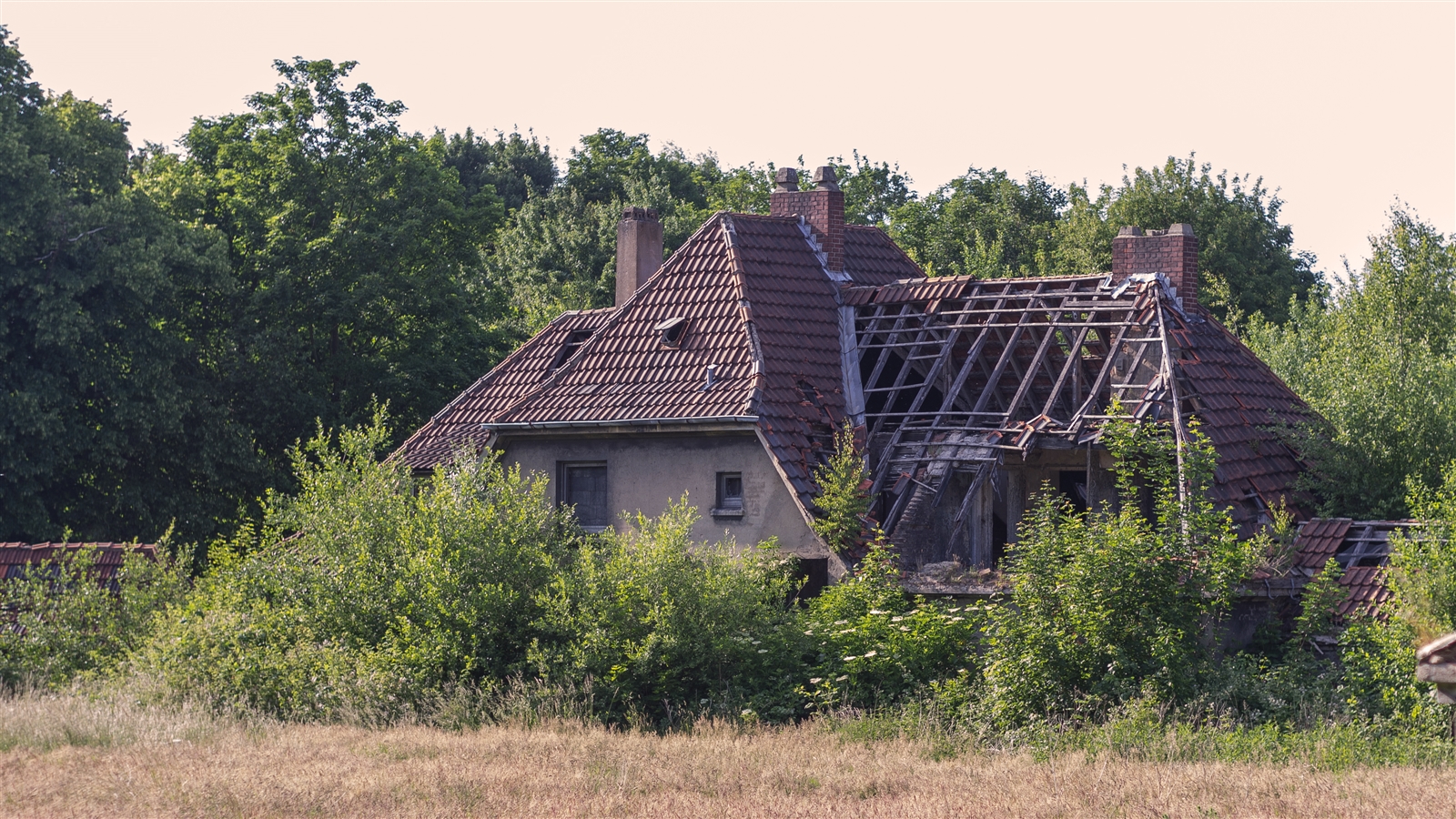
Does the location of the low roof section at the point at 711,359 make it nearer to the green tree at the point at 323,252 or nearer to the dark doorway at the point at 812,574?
the dark doorway at the point at 812,574

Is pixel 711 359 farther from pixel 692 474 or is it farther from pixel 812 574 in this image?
pixel 812 574

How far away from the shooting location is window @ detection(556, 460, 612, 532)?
25.0m

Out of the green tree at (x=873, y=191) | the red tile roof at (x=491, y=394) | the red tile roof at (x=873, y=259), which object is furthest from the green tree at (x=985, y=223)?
the red tile roof at (x=491, y=394)

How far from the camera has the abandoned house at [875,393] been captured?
23203 millimetres

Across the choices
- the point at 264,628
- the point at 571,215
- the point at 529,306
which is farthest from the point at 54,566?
the point at 571,215

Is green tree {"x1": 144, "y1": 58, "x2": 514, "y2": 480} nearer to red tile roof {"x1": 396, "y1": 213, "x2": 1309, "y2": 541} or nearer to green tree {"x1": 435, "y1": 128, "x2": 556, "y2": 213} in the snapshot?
red tile roof {"x1": 396, "y1": 213, "x2": 1309, "y2": 541}

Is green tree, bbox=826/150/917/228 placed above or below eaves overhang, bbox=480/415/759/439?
above

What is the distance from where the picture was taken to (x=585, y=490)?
25234 mm

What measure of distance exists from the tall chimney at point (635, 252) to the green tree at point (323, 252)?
932 cm

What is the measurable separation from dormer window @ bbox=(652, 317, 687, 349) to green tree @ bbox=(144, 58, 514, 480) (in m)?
13.5

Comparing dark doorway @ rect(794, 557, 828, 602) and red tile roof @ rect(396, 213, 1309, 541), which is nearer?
dark doorway @ rect(794, 557, 828, 602)

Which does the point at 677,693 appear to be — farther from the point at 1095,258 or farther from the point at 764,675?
the point at 1095,258

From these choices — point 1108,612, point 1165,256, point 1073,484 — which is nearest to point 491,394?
point 1073,484

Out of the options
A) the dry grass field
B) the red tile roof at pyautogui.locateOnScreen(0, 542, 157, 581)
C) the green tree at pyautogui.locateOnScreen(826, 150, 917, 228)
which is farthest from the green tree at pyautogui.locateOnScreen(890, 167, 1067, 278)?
the dry grass field
